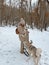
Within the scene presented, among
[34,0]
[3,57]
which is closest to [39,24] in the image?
[34,0]

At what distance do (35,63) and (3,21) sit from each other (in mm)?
13532

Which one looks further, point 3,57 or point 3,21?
point 3,21

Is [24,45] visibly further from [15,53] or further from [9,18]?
[9,18]

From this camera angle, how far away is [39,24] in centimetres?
1920

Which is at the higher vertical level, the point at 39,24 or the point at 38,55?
the point at 38,55

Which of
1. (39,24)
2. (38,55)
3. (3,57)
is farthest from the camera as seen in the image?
(39,24)

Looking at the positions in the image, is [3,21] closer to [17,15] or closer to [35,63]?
[17,15]

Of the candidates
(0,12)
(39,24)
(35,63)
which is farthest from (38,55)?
(0,12)

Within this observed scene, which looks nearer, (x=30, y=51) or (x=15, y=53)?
(x=30, y=51)

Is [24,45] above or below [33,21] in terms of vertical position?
above

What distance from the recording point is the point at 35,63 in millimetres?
7734

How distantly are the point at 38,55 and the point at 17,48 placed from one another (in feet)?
7.86

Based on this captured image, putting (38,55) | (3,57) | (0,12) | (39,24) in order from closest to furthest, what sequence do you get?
(38,55) → (3,57) → (39,24) → (0,12)

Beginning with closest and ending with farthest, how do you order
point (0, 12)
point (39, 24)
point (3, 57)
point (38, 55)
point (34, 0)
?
point (38, 55)
point (3, 57)
point (39, 24)
point (0, 12)
point (34, 0)
